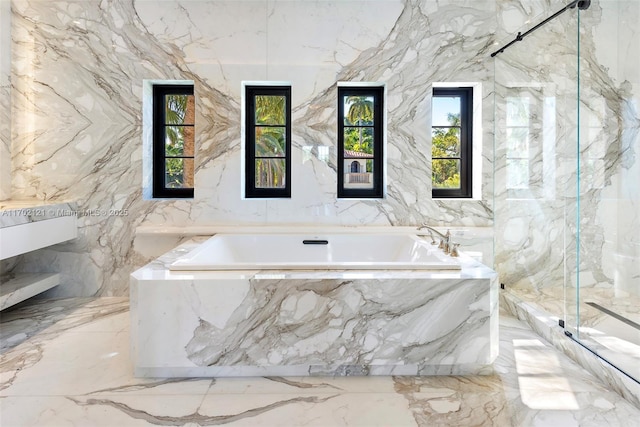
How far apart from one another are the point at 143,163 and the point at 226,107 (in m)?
0.77

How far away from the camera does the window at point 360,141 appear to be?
310 cm

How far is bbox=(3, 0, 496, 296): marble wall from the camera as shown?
2898mm

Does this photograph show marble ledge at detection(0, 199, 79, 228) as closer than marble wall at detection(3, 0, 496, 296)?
Yes

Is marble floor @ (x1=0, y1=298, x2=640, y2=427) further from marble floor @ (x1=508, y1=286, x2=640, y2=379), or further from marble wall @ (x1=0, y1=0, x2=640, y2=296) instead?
marble wall @ (x1=0, y1=0, x2=640, y2=296)

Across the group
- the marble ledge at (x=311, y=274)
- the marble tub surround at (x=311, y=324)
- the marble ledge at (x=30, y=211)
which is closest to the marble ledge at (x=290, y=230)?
the marble ledge at (x=30, y=211)

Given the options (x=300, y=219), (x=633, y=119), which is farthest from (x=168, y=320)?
(x=633, y=119)

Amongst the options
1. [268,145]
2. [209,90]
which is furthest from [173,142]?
[268,145]

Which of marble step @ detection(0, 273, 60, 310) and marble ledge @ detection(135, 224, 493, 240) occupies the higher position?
marble ledge @ detection(135, 224, 493, 240)

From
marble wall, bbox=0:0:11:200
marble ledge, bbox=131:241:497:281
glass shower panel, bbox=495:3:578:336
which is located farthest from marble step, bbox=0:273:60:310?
glass shower panel, bbox=495:3:578:336

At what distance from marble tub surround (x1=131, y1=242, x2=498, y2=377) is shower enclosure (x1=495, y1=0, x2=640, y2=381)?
0.84 metres

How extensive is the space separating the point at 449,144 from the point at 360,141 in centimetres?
74

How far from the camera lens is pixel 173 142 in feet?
10.3

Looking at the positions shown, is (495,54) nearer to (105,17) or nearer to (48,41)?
(105,17)

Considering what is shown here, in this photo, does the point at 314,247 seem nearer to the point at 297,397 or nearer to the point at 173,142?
the point at 297,397
